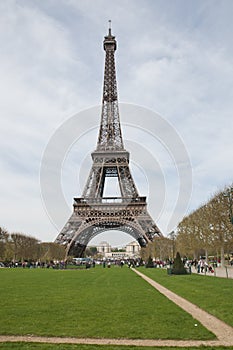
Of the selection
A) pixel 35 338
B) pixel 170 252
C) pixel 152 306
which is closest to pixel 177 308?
pixel 152 306

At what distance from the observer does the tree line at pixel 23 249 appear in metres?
73.1

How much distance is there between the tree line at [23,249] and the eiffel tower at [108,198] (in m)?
7.94

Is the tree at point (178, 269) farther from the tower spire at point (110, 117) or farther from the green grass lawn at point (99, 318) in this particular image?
the tower spire at point (110, 117)

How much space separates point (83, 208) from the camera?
6894cm

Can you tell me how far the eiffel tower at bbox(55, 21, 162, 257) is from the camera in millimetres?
66625

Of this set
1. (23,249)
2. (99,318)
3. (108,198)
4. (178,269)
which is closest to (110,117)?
Result: (108,198)

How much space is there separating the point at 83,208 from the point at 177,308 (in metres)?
55.8

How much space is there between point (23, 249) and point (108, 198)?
69.5ft

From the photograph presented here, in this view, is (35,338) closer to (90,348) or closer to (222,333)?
(90,348)

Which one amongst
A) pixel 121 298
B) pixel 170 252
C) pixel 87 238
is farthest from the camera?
pixel 87 238

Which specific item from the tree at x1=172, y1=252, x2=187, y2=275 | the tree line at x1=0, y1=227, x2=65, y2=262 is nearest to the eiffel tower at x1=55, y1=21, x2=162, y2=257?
the tree line at x1=0, y1=227, x2=65, y2=262

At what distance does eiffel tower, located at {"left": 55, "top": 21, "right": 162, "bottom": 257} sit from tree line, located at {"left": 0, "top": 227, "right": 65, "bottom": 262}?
7937 mm

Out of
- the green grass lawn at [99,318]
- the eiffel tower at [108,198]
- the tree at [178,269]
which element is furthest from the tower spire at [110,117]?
the green grass lawn at [99,318]

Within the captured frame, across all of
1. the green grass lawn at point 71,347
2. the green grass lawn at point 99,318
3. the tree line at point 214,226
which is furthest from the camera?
the tree line at point 214,226
